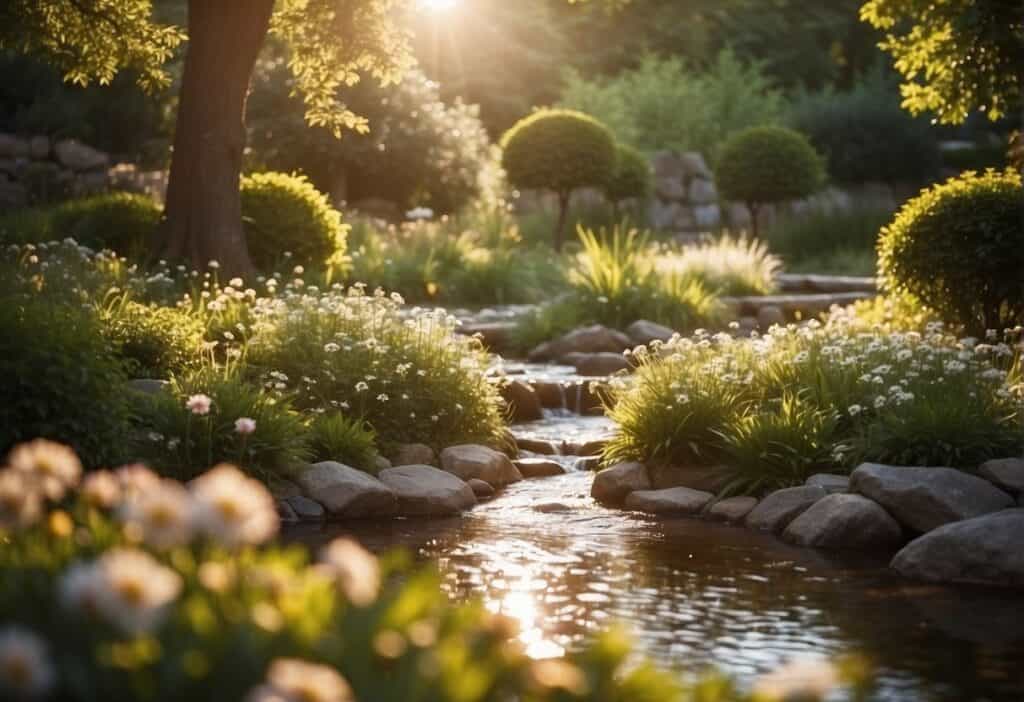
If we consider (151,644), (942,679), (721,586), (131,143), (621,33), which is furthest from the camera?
(621,33)

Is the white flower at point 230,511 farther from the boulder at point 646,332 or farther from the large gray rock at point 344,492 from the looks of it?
the boulder at point 646,332

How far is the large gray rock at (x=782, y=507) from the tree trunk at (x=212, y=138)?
7.11 metres

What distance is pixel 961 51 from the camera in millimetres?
13961

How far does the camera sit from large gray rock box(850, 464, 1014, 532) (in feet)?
29.1

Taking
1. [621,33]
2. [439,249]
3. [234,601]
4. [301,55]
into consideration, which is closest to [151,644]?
[234,601]

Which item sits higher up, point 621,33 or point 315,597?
point 621,33

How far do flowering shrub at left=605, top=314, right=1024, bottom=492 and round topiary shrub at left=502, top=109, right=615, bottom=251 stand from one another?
14069 mm

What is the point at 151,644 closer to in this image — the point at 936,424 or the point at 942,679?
the point at 942,679

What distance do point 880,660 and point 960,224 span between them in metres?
7.79

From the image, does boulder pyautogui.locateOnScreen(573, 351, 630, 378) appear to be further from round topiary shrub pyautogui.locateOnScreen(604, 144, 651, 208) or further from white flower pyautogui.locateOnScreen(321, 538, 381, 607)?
round topiary shrub pyautogui.locateOnScreen(604, 144, 651, 208)

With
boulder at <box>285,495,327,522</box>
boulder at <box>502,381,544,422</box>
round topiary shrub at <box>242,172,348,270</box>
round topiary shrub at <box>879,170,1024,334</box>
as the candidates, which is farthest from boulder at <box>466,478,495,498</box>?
round topiary shrub at <box>242,172,348,270</box>

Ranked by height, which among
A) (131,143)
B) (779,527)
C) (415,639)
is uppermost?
(131,143)

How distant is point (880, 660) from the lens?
644 cm

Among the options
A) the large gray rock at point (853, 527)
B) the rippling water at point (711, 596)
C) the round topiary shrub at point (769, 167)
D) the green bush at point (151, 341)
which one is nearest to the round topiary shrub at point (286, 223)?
the green bush at point (151, 341)
